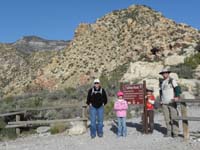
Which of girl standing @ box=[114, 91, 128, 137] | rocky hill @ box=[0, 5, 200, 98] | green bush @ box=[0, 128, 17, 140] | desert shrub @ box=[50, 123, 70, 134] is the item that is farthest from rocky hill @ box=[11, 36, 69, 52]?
girl standing @ box=[114, 91, 128, 137]

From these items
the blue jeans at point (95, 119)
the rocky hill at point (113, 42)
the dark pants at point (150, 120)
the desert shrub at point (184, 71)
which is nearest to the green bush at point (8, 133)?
the blue jeans at point (95, 119)

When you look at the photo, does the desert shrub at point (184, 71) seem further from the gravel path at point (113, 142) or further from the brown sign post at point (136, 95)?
the brown sign post at point (136, 95)

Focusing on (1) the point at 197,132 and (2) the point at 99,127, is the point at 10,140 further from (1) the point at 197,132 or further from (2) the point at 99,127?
(1) the point at 197,132

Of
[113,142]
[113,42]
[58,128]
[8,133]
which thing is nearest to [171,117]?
[113,142]

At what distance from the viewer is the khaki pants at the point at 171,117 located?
13.9 metres

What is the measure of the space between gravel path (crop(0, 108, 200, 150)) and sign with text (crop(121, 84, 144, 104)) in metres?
1.04

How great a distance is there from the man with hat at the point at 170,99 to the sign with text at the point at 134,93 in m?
1.41

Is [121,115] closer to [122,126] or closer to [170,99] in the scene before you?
[122,126]

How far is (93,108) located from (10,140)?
12.4 feet

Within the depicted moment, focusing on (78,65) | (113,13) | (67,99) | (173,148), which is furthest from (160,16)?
(173,148)

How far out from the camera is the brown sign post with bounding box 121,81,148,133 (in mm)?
15305

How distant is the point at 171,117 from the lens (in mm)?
13969

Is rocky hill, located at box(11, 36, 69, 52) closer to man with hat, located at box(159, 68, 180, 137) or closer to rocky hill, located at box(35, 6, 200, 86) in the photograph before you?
rocky hill, located at box(35, 6, 200, 86)

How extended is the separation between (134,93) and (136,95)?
0.36ft
